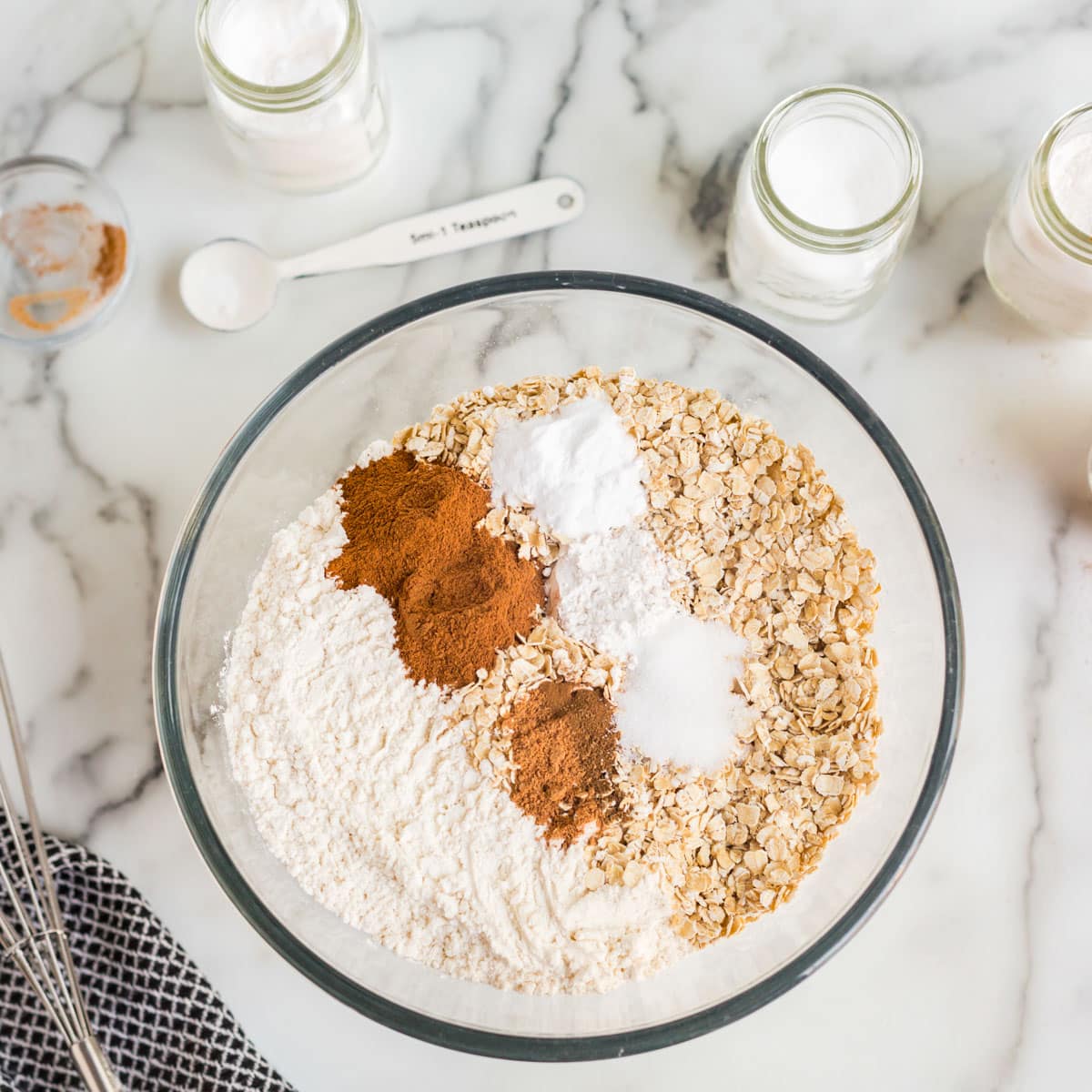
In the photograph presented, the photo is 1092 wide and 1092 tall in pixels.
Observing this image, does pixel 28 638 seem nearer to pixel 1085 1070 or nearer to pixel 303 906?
pixel 303 906

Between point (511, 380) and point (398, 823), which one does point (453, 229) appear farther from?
point (398, 823)

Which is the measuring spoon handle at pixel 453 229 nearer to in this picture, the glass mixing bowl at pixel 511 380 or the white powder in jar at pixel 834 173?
the glass mixing bowl at pixel 511 380

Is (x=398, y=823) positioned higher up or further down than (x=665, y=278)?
further down

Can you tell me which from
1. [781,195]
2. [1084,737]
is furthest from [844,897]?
[781,195]

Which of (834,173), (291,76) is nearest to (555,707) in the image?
(834,173)

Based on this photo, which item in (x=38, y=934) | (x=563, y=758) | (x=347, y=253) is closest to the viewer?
(x=563, y=758)

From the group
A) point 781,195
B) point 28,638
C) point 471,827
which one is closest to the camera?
point 471,827

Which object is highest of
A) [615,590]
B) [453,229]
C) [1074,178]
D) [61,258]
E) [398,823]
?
[61,258]

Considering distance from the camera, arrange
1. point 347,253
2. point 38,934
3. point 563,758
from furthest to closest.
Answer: point 347,253 < point 38,934 < point 563,758
